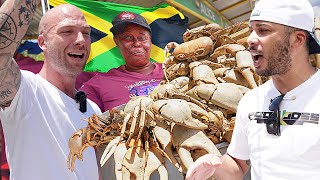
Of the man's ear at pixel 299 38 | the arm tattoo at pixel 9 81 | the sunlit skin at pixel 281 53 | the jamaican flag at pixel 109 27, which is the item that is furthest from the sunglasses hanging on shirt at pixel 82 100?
the jamaican flag at pixel 109 27

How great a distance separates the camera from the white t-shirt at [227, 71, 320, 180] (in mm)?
1300

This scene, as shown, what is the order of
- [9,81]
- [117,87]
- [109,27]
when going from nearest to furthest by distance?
[9,81] < [117,87] < [109,27]

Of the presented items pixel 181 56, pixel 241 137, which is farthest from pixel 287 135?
pixel 181 56

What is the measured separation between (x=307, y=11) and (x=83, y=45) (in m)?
1.12

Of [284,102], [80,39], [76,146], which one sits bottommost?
[76,146]

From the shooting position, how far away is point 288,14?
1380 mm

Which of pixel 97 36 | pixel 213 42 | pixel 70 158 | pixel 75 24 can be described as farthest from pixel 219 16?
pixel 70 158

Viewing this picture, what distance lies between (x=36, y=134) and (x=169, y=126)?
0.63m

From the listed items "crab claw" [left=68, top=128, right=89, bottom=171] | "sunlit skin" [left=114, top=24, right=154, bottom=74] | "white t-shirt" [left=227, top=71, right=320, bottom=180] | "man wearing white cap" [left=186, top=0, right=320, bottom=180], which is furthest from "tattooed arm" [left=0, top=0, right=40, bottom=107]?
"sunlit skin" [left=114, top=24, right=154, bottom=74]

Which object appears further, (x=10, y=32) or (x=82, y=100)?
(x=82, y=100)

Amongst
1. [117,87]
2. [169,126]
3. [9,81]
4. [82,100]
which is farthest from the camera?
[117,87]

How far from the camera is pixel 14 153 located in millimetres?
1846

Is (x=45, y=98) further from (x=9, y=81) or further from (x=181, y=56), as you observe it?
(x=181, y=56)

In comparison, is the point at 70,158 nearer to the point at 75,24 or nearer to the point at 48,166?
the point at 48,166
